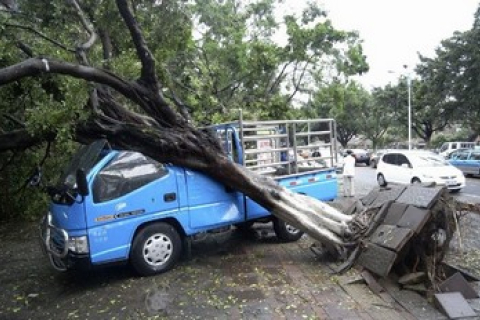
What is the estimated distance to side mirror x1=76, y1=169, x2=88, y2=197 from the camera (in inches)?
215

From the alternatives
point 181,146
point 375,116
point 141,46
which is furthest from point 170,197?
point 375,116

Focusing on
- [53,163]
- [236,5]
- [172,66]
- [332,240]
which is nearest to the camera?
[332,240]

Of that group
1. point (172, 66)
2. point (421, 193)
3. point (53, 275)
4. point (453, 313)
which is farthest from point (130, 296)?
point (172, 66)

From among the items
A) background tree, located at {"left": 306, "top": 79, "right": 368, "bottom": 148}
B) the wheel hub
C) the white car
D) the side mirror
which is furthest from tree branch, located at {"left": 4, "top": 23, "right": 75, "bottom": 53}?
background tree, located at {"left": 306, "top": 79, "right": 368, "bottom": 148}

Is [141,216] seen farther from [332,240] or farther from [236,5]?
[236,5]

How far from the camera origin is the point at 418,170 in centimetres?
1541

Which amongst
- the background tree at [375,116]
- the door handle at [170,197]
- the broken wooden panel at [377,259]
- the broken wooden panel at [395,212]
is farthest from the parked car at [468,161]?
the background tree at [375,116]

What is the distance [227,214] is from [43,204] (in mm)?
8213

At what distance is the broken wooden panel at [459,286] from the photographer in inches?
214

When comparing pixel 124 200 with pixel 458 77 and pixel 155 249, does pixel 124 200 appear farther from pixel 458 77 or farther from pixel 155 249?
pixel 458 77

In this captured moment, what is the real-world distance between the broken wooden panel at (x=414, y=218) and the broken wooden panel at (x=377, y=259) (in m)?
0.47

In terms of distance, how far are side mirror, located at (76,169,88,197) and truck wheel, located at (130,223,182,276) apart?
3.52 ft

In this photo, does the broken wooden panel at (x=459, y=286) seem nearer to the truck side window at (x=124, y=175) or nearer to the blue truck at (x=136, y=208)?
the blue truck at (x=136, y=208)

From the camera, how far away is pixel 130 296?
5664 mm
